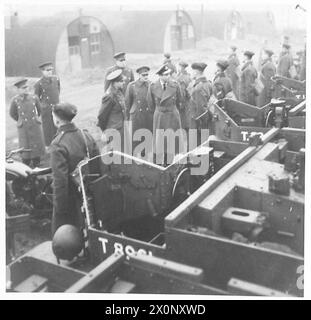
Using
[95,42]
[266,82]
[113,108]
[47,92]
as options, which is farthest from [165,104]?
[95,42]

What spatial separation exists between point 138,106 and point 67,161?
4107 mm

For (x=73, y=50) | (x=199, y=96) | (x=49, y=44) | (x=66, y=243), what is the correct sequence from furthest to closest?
(x=73, y=50) → (x=49, y=44) → (x=199, y=96) → (x=66, y=243)

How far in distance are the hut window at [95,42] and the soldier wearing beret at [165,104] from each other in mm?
11107

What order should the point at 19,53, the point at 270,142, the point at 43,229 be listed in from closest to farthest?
1. the point at 270,142
2. the point at 43,229
3. the point at 19,53

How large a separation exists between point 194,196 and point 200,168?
1.26 meters

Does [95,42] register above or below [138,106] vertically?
above

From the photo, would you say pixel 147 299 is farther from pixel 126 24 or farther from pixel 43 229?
pixel 126 24

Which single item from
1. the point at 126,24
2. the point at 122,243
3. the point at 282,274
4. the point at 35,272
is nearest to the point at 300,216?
the point at 282,274

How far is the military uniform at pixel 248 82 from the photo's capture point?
10930 millimetres

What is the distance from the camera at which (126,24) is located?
1983cm

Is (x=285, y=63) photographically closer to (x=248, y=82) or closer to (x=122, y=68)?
(x=248, y=82)

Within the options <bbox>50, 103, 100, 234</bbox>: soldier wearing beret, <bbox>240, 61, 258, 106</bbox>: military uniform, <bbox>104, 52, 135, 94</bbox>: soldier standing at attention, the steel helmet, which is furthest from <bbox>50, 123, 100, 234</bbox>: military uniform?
<bbox>240, 61, 258, 106</bbox>: military uniform

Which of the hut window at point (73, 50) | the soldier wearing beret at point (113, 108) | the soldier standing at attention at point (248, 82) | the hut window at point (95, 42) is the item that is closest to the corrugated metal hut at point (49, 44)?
the hut window at point (73, 50)

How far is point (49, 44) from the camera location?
14750 millimetres
